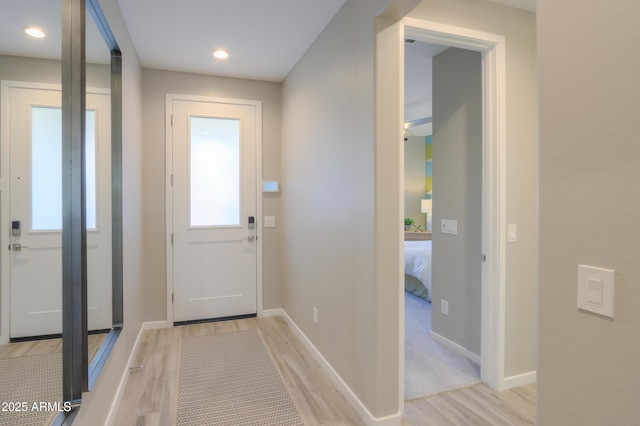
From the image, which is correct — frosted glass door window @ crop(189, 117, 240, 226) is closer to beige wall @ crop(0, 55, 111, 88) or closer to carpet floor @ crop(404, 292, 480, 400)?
beige wall @ crop(0, 55, 111, 88)

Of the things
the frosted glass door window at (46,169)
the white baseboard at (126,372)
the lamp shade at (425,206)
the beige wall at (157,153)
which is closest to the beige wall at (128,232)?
the white baseboard at (126,372)

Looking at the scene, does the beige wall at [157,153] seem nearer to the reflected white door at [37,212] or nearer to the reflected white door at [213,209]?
the reflected white door at [213,209]

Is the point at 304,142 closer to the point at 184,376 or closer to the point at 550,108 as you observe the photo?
the point at 184,376

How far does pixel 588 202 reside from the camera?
80 centimetres

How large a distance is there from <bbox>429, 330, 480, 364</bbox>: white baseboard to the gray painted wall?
33 millimetres

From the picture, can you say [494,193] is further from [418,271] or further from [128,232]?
[128,232]

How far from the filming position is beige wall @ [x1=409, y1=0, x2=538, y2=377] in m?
2.42

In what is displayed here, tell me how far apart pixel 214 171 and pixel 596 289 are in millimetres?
3578

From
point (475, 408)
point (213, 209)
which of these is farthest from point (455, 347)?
point (213, 209)

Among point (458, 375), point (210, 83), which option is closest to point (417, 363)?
point (458, 375)

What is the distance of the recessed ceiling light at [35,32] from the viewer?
44.6 inches

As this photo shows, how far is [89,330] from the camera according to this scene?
1598 mm

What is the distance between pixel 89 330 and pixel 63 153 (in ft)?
2.72

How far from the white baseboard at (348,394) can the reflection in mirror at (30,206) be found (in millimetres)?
1551
